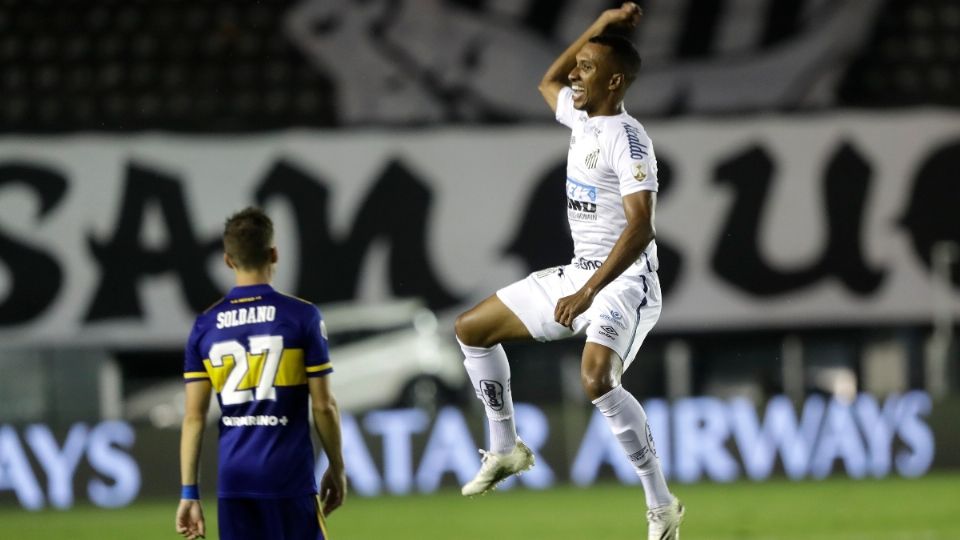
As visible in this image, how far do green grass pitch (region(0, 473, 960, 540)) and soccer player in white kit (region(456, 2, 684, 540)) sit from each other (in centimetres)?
338

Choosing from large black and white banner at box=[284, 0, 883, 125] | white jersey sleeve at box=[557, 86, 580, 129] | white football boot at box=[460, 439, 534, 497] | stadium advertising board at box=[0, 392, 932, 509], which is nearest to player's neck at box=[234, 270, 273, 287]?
white football boot at box=[460, 439, 534, 497]

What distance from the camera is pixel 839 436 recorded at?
→ 13.1 meters

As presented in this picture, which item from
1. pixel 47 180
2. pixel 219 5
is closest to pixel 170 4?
pixel 219 5

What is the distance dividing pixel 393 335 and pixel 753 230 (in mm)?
3075

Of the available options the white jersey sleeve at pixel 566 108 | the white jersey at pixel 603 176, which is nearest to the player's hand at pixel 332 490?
the white jersey at pixel 603 176

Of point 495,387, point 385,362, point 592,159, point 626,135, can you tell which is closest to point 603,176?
point 592,159

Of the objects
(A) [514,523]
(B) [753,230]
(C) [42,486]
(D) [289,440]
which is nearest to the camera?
(D) [289,440]

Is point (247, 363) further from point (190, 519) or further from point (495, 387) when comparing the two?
point (495, 387)

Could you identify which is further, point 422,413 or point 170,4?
point 170,4

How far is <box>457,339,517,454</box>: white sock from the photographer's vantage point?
6.57 meters

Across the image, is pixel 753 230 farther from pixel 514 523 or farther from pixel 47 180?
pixel 47 180

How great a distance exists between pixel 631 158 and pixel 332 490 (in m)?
1.80

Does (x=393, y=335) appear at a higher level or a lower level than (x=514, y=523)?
higher

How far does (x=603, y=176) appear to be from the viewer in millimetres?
6312
